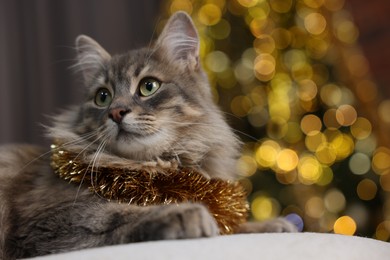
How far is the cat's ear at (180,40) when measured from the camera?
1.58 meters

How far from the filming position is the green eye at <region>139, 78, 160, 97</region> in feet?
4.66

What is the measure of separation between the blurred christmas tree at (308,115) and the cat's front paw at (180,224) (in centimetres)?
122

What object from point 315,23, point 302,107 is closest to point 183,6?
point 315,23

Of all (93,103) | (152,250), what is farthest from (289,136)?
(152,250)

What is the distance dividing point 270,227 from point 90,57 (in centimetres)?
84

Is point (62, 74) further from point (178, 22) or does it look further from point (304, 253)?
point (304, 253)

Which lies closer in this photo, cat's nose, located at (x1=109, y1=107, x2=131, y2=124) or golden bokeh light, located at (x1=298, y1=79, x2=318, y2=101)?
cat's nose, located at (x1=109, y1=107, x2=131, y2=124)

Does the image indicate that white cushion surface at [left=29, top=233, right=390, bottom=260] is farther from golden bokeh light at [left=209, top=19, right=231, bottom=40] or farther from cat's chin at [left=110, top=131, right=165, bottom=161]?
golden bokeh light at [left=209, top=19, right=231, bottom=40]

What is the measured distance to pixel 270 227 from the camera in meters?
1.43

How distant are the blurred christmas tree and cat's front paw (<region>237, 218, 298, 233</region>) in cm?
73

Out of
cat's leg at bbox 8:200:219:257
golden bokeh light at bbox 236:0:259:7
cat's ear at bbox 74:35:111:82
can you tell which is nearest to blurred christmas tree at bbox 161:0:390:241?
golden bokeh light at bbox 236:0:259:7

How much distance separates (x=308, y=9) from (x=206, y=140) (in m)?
1.10

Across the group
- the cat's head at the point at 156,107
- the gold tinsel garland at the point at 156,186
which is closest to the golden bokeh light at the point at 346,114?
the cat's head at the point at 156,107

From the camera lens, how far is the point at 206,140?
56.7 inches
